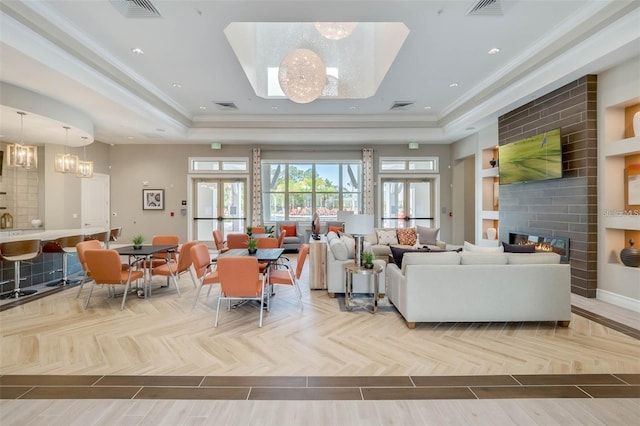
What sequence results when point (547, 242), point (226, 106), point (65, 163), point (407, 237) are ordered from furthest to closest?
point (226, 106) → point (407, 237) → point (65, 163) → point (547, 242)

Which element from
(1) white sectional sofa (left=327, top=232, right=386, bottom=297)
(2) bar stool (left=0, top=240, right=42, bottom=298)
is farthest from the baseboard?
(2) bar stool (left=0, top=240, right=42, bottom=298)

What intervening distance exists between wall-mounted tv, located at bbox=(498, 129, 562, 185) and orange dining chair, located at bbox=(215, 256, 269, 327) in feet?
15.9

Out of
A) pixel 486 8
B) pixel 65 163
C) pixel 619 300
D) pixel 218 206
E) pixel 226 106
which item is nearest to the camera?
pixel 486 8

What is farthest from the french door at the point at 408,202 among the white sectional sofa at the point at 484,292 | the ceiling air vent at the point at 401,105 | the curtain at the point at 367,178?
the white sectional sofa at the point at 484,292

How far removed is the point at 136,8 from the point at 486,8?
4.17 m

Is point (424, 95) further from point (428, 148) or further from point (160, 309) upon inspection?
point (160, 309)

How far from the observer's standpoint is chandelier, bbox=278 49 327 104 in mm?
4355

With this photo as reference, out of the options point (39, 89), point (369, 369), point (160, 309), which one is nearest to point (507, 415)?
point (369, 369)

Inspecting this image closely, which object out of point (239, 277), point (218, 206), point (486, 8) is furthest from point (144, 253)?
point (486, 8)

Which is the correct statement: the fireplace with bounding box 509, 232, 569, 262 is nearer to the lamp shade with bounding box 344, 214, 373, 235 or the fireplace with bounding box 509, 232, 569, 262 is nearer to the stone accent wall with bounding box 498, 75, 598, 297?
the stone accent wall with bounding box 498, 75, 598, 297

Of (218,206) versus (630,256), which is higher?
(218,206)

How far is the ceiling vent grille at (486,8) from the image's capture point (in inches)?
136

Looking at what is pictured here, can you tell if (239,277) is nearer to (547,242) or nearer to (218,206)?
(547,242)

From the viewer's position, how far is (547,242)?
5039 mm
